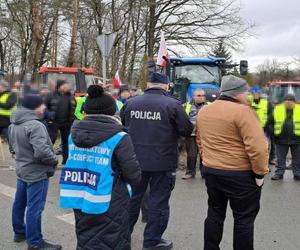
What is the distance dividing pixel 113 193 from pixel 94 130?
49 centimetres

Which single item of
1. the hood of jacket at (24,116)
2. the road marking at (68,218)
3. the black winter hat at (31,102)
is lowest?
the road marking at (68,218)

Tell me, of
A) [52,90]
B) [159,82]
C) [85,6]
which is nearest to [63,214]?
[159,82]

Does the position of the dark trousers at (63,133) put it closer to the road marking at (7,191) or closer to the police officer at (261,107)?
the road marking at (7,191)

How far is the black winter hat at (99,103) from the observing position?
3.46m

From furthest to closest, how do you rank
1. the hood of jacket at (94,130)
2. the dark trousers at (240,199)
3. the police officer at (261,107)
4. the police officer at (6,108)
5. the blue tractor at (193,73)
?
1. the blue tractor at (193,73)
2. the police officer at (6,108)
3. the police officer at (261,107)
4. the dark trousers at (240,199)
5. the hood of jacket at (94,130)

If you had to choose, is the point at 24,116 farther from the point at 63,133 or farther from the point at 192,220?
the point at 63,133

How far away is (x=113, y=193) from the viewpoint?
11.4 ft

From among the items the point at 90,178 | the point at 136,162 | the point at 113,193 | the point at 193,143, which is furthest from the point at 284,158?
the point at 90,178

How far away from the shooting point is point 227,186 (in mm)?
4121

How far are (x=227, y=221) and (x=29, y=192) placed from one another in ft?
8.48

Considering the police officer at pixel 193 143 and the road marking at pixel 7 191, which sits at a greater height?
the police officer at pixel 193 143

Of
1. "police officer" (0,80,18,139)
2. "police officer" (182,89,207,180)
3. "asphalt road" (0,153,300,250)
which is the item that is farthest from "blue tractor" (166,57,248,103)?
"asphalt road" (0,153,300,250)

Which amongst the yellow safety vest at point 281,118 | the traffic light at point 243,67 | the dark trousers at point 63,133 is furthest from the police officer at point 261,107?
the dark trousers at point 63,133

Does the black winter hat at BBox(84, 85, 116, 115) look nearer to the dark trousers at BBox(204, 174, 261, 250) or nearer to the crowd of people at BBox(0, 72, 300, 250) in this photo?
the crowd of people at BBox(0, 72, 300, 250)
